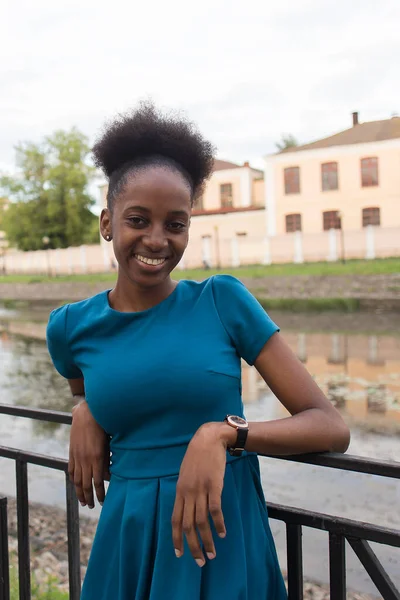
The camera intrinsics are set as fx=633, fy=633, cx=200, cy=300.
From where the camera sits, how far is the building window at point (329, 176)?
107 ft

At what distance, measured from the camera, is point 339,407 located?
901 centimetres

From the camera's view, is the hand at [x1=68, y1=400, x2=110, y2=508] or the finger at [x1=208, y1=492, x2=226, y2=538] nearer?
the finger at [x1=208, y1=492, x2=226, y2=538]

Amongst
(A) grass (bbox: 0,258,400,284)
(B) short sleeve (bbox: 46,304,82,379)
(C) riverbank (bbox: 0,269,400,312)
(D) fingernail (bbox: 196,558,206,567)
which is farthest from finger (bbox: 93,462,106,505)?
(A) grass (bbox: 0,258,400,284)

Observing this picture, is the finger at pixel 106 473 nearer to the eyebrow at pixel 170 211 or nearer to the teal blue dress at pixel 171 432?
the teal blue dress at pixel 171 432

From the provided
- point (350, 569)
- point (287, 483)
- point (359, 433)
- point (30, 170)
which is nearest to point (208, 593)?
point (350, 569)

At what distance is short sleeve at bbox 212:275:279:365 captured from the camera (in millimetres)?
1406

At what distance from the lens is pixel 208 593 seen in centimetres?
140

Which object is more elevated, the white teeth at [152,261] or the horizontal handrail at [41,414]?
the white teeth at [152,261]

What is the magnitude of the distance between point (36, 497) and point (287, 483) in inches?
90.3

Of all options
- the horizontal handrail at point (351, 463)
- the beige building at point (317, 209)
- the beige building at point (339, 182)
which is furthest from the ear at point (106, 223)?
the beige building at point (339, 182)

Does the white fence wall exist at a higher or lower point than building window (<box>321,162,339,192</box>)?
lower

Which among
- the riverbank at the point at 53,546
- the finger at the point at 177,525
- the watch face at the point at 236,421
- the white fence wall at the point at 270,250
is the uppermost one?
the white fence wall at the point at 270,250

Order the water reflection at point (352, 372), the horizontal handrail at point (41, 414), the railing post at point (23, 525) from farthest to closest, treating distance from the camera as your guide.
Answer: the water reflection at point (352, 372), the railing post at point (23, 525), the horizontal handrail at point (41, 414)

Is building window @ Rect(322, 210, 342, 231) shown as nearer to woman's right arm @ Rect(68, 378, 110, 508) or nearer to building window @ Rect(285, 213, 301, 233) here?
building window @ Rect(285, 213, 301, 233)
